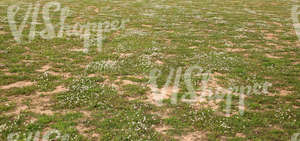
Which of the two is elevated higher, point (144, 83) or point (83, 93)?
point (144, 83)

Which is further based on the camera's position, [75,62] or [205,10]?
[205,10]

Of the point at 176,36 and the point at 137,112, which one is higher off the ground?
the point at 176,36

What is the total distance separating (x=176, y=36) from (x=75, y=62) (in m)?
12.6

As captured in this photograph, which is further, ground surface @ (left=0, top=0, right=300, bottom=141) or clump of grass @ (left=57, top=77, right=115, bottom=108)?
clump of grass @ (left=57, top=77, right=115, bottom=108)

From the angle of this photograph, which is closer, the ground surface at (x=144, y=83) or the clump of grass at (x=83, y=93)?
the ground surface at (x=144, y=83)

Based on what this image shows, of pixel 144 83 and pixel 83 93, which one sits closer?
pixel 83 93

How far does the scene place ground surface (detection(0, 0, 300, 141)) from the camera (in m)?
11.3

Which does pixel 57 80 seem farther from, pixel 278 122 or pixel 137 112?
pixel 278 122

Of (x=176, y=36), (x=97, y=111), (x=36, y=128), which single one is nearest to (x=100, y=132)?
(x=97, y=111)

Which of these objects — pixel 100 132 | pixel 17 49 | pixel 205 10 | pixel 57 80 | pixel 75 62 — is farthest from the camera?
pixel 205 10

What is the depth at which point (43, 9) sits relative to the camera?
139 ft

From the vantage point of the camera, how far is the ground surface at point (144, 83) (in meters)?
11.3

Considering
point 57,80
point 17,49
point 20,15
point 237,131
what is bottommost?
point 237,131

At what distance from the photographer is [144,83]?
15922mm
